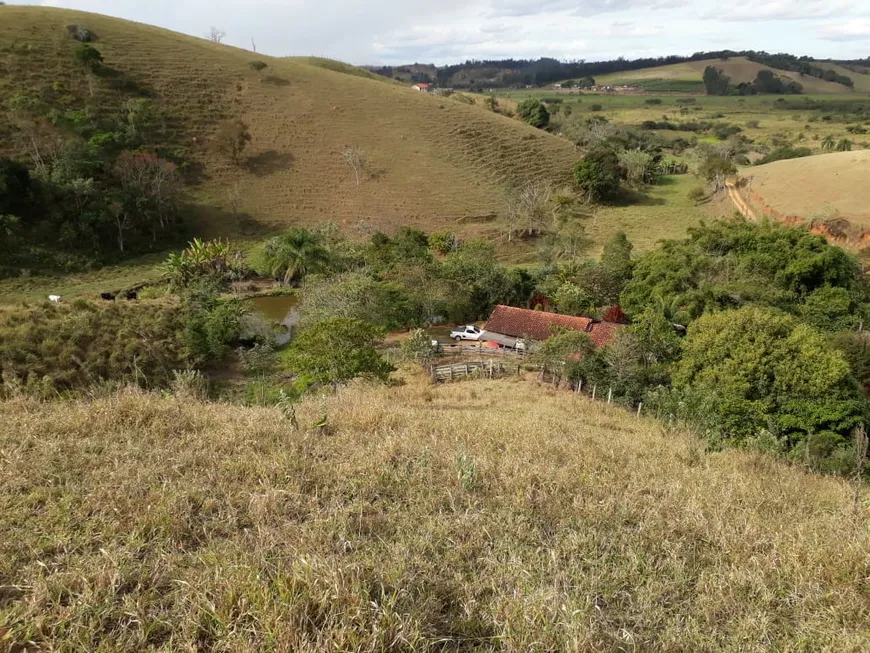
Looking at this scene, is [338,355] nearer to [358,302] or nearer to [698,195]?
[358,302]

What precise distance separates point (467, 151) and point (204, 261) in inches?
1175

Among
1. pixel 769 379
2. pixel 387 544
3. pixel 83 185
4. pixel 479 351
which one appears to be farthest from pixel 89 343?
pixel 83 185

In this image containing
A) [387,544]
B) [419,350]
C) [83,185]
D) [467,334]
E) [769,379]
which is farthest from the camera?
[83,185]

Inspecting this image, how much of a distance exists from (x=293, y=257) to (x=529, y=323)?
521 inches

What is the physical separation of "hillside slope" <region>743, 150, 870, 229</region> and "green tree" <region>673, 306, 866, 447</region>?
81.5 ft

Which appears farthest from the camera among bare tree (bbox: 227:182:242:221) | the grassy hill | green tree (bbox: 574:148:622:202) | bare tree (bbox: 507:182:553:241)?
the grassy hill

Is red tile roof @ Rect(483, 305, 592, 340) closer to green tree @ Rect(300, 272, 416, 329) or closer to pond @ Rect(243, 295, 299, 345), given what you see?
green tree @ Rect(300, 272, 416, 329)

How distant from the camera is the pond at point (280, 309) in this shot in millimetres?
22844

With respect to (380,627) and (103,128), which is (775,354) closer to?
(380,627)

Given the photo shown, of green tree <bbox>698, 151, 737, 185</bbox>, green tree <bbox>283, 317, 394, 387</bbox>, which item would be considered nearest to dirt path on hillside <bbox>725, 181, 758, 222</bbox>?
green tree <bbox>698, 151, 737, 185</bbox>

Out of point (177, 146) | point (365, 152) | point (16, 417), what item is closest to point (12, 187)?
point (177, 146)

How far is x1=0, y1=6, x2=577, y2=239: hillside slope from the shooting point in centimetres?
3875

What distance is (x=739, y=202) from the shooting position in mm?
41688

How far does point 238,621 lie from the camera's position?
226 cm
